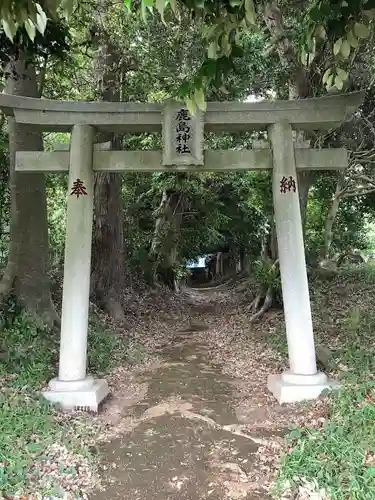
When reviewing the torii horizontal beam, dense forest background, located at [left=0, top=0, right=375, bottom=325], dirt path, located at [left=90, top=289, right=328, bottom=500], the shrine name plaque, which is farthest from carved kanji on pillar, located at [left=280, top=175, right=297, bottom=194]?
dirt path, located at [left=90, top=289, right=328, bottom=500]

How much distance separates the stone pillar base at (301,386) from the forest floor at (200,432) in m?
0.14

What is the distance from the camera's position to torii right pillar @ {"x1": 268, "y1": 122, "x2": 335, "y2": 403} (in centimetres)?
588

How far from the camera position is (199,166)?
602 cm

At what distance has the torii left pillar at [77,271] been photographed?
5828 millimetres

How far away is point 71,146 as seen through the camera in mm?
6039

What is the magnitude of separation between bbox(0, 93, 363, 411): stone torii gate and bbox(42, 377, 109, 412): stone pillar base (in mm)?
67

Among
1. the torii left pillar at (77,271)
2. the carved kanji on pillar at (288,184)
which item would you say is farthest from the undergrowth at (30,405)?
the carved kanji on pillar at (288,184)

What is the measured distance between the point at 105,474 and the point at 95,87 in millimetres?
8025

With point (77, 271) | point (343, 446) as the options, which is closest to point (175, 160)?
point (77, 271)

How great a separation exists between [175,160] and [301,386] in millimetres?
3275

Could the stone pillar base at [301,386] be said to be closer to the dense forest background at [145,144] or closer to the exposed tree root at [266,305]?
the dense forest background at [145,144]

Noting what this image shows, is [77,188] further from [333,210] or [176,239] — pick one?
[176,239]

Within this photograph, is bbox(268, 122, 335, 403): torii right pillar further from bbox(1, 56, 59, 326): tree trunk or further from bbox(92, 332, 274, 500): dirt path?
bbox(1, 56, 59, 326): tree trunk

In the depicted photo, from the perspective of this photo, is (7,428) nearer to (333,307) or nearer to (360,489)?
(360,489)
